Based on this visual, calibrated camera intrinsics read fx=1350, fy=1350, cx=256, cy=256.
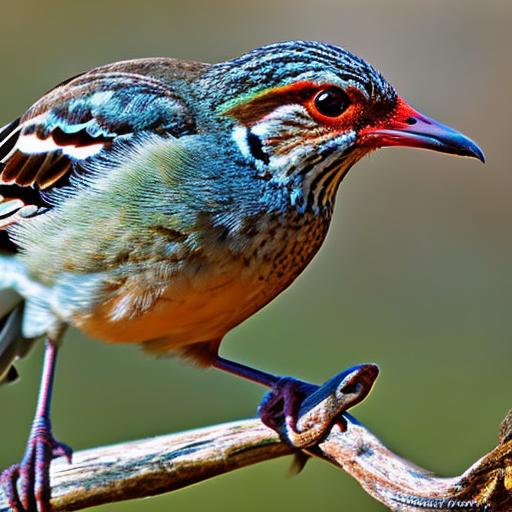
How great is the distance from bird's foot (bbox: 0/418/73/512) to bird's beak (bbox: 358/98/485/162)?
1640 mm

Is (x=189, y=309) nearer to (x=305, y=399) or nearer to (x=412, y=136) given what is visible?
(x=305, y=399)

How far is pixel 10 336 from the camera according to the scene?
18.1 ft

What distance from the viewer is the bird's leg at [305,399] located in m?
4.27

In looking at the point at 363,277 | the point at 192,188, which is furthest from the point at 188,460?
the point at 363,277

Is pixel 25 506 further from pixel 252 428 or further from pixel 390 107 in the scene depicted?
pixel 390 107

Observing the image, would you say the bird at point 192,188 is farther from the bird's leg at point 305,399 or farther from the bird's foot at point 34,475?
the bird's leg at point 305,399

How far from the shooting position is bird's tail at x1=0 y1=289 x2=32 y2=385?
5309mm

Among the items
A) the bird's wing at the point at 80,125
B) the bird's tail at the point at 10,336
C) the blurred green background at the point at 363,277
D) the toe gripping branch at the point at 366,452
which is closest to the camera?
the toe gripping branch at the point at 366,452

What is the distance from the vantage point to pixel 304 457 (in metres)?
5.01

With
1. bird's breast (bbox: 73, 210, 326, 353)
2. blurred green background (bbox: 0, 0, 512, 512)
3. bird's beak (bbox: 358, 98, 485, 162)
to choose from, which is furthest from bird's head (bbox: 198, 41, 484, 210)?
blurred green background (bbox: 0, 0, 512, 512)

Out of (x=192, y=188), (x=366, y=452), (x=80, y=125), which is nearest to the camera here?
(x=366, y=452)

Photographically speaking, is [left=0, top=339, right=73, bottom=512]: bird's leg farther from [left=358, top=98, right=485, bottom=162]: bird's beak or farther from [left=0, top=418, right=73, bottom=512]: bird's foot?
[left=358, top=98, right=485, bottom=162]: bird's beak

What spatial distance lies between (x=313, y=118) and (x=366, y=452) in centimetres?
119

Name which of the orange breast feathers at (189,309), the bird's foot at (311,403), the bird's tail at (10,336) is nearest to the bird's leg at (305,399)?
the bird's foot at (311,403)
